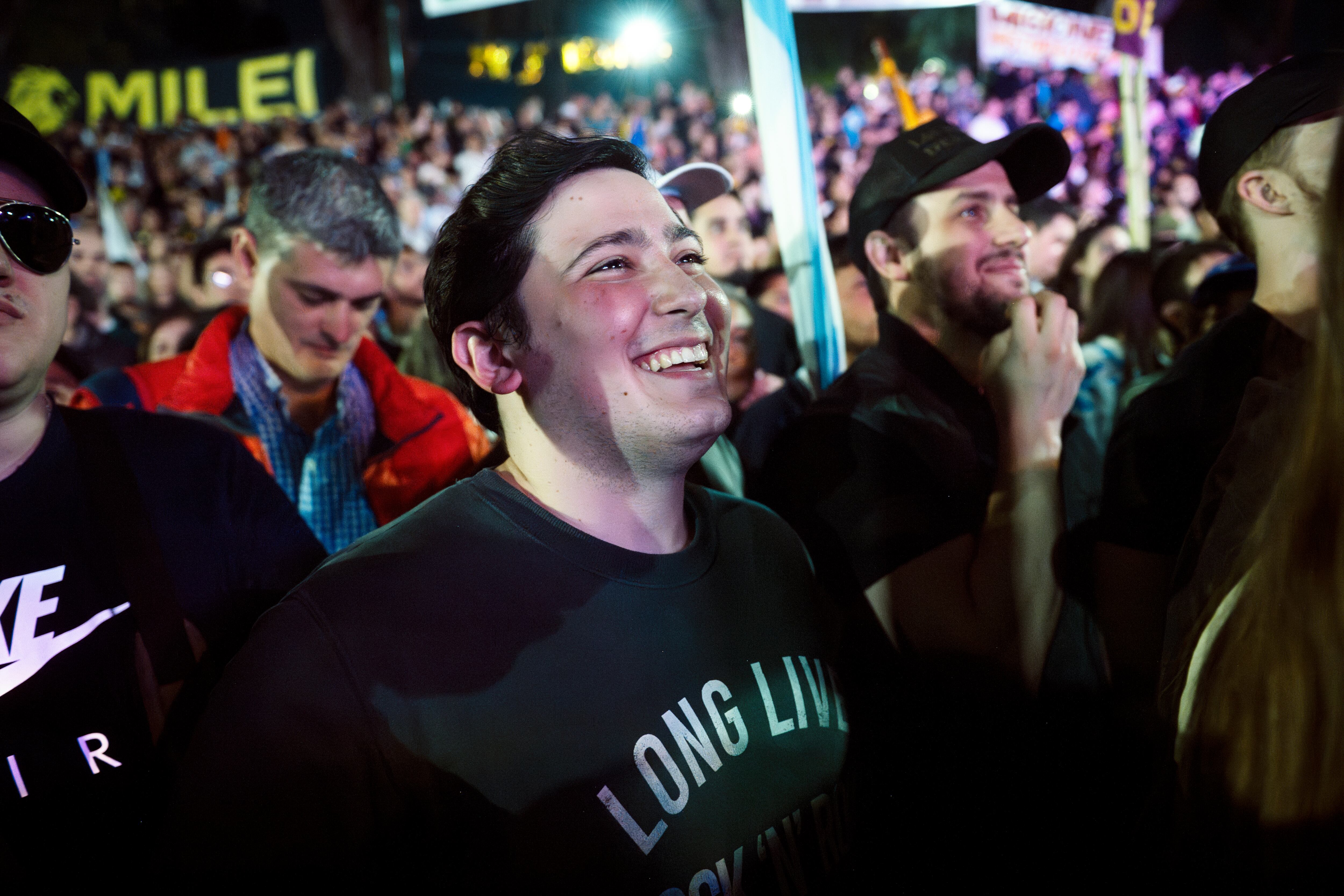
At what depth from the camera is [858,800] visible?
1766mm

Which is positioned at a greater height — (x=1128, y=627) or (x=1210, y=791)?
(x=1210, y=791)

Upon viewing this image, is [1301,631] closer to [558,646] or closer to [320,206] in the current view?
[558,646]

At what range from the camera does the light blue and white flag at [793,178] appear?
97.3 inches

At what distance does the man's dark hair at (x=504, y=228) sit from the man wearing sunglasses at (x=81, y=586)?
0.60 meters

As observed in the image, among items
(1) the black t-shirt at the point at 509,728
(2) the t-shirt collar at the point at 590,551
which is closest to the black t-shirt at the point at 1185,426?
(1) the black t-shirt at the point at 509,728

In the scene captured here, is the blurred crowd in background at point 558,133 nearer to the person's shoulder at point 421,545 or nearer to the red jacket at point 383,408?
the red jacket at point 383,408

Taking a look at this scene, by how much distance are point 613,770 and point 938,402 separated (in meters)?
1.23

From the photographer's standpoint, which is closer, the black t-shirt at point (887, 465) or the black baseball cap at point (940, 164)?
the black t-shirt at point (887, 465)

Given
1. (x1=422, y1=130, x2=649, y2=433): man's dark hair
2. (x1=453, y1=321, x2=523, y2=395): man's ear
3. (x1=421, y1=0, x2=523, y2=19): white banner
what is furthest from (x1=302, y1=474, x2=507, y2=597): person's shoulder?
(x1=421, y1=0, x2=523, y2=19): white banner

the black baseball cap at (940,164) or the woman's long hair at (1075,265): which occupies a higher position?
the black baseball cap at (940,164)

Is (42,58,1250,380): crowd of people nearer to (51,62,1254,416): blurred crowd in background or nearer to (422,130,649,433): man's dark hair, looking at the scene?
(51,62,1254,416): blurred crowd in background

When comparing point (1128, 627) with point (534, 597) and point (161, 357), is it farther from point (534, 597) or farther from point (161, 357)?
point (161, 357)

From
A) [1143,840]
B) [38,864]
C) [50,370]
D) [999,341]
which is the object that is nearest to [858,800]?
[1143,840]

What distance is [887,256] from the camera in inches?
94.1
